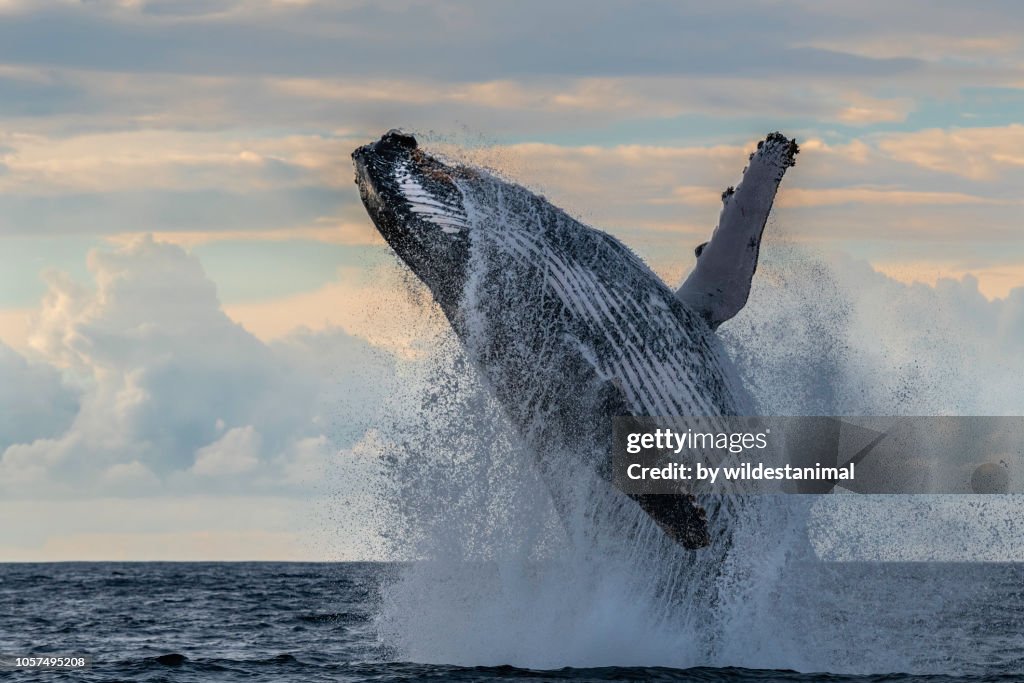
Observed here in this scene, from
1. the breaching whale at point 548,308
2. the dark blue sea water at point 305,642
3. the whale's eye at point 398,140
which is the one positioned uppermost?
the whale's eye at point 398,140

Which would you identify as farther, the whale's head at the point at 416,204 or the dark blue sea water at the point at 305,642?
the dark blue sea water at the point at 305,642

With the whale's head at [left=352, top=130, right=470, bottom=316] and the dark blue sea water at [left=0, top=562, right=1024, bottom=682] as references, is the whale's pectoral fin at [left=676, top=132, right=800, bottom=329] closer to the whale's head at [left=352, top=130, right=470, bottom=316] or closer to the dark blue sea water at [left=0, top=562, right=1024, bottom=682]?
the whale's head at [left=352, top=130, right=470, bottom=316]

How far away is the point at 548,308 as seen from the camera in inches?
456

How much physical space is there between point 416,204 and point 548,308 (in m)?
1.43

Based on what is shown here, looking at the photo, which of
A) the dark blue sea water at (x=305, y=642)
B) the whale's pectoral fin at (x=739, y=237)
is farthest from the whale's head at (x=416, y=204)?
the dark blue sea water at (x=305, y=642)

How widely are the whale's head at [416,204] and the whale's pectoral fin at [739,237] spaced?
2.33m

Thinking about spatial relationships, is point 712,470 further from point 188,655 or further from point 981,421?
point 188,655

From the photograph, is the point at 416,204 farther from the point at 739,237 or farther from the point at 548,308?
the point at 739,237

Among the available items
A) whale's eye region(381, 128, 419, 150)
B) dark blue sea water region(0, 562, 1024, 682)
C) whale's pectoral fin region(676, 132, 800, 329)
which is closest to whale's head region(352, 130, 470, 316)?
whale's eye region(381, 128, 419, 150)

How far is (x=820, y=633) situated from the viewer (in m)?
15.0

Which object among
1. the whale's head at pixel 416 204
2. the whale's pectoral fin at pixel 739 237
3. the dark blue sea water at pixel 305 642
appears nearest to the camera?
the whale's head at pixel 416 204

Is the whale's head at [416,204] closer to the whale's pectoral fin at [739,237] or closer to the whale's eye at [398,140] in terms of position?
the whale's eye at [398,140]

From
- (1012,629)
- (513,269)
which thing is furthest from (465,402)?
(1012,629)

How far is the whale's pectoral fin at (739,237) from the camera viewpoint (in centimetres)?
1274
